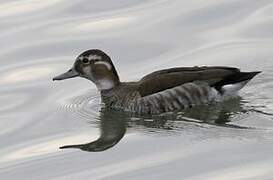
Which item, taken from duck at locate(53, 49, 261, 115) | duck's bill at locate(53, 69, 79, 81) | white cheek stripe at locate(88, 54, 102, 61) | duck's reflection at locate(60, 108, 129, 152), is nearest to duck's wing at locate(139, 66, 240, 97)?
duck at locate(53, 49, 261, 115)

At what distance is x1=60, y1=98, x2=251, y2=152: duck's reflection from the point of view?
1271 cm

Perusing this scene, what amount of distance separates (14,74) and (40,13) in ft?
6.52

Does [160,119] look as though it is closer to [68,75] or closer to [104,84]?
[104,84]

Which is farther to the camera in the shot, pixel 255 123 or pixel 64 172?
pixel 255 123

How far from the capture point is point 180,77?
44.7 feet

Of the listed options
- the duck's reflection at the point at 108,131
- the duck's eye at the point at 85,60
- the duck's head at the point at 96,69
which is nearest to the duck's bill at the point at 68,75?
the duck's head at the point at 96,69

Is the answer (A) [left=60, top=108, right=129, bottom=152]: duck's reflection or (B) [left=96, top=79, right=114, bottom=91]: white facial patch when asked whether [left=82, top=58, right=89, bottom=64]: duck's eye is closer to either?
(B) [left=96, top=79, right=114, bottom=91]: white facial patch

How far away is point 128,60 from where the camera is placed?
50.1ft

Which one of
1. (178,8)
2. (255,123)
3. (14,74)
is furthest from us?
(178,8)

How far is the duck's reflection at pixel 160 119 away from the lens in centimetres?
1271

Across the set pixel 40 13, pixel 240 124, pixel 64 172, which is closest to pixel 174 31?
pixel 40 13

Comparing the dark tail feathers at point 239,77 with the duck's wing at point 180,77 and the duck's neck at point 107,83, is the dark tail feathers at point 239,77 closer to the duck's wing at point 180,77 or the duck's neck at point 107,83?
the duck's wing at point 180,77

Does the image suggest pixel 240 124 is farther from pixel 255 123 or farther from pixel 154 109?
pixel 154 109

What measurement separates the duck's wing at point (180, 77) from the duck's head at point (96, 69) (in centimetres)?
52
